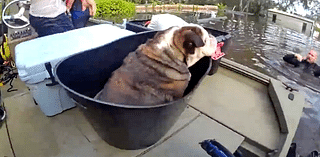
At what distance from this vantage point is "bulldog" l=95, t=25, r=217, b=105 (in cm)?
119

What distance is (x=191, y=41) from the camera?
1.18 meters

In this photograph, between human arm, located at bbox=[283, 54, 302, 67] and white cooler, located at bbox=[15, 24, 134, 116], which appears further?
human arm, located at bbox=[283, 54, 302, 67]

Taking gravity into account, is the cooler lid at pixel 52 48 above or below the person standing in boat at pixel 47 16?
below

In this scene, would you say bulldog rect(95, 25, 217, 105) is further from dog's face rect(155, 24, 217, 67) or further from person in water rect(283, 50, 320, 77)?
person in water rect(283, 50, 320, 77)

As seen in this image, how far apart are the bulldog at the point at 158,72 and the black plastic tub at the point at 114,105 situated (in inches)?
4.6

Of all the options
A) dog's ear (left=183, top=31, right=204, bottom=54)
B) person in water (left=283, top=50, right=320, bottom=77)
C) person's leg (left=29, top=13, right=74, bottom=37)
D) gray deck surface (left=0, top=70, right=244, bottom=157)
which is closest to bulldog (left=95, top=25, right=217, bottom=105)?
dog's ear (left=183, top=31, right=204, bottom=54)

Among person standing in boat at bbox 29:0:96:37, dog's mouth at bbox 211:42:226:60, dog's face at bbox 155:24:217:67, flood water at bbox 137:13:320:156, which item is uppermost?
person standing in boat at bbox 29:0:96:37

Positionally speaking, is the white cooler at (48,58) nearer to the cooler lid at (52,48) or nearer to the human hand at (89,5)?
the cooler lid at (52,48)

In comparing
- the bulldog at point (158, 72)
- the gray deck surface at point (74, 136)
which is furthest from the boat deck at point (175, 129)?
the bulldog at point (158, 72)

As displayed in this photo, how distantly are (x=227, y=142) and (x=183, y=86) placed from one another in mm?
489

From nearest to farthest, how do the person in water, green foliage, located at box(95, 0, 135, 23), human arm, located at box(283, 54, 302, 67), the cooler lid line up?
the cooler lid, the person in water, human arm, located at box(283, 54, 302, 67), green foliage, located at box(95, 0, 135, 23)

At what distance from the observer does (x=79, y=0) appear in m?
2.55

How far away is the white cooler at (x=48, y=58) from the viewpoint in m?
1.30

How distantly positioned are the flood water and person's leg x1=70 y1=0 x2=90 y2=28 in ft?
8.61
